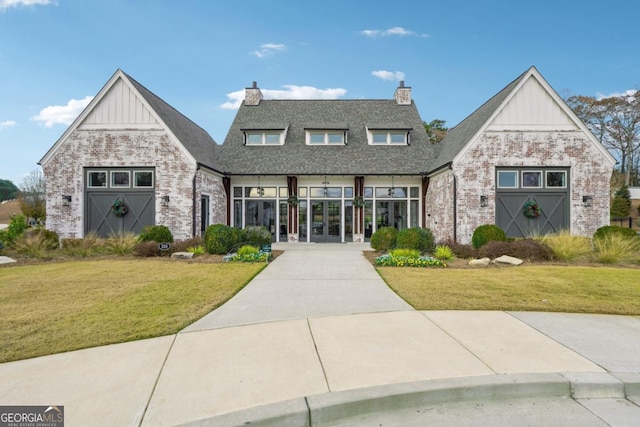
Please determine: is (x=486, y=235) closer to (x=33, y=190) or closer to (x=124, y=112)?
(x=124, y=112)

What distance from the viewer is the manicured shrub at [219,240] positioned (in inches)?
504

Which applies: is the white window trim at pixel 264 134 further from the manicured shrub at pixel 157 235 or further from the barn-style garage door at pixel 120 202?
the manicured shrub at pixel 157 235

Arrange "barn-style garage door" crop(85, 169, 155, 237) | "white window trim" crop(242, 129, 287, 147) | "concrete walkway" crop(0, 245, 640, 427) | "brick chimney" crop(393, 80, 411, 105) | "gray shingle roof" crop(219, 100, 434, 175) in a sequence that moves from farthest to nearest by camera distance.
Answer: "brick chimney" crop(393, 80, 411, 105) → "white window trim" crop(242, 129, 287, 147) → "gray shingle roof" crop(219, 100, 434, 175) → "barn-style garage door" crop(85, 169, 155, 237) → "concrete walkway" crop(0, 245, 640, 427)

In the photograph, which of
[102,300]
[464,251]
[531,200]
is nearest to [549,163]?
[531,200]

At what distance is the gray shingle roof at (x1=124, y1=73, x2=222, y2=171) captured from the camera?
15836 millimetres

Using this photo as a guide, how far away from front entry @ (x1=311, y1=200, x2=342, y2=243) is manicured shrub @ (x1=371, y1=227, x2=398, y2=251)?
5.02m

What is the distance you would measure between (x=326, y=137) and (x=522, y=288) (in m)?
14.5

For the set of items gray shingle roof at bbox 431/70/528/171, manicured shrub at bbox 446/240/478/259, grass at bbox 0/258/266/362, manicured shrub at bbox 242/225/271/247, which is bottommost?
grass at bbox 0/258/266/362

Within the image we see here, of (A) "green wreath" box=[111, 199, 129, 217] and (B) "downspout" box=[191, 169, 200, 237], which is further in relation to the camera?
(A) "green wreath" box=[111, 199, 129, 217]

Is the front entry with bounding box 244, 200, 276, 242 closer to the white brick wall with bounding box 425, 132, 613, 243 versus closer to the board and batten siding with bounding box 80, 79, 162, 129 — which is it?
the board and batten siding with bounding box 80, 79, 162, 129

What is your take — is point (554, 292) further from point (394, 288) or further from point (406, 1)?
point (406, 1)

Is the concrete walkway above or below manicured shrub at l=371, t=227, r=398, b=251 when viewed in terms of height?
below

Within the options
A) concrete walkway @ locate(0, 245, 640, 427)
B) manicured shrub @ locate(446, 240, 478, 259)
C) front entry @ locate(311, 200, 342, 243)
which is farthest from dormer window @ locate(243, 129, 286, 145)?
concrete walkway @ locate(0, 245, 640, 427)

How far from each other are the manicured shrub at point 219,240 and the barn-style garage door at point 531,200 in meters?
11.7
